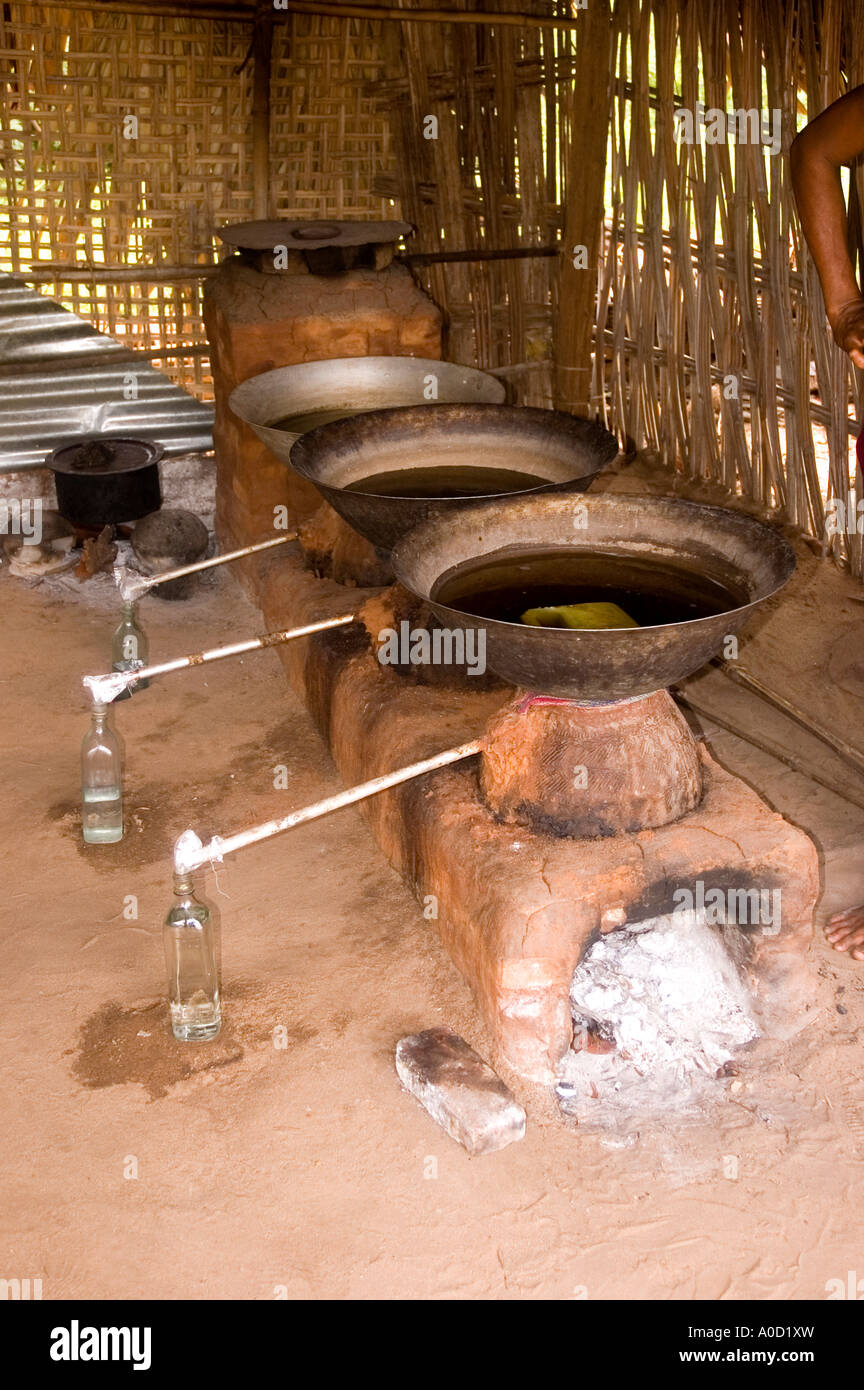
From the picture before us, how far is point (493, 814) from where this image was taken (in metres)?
3.06

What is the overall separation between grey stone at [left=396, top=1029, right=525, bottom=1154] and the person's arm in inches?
73.3

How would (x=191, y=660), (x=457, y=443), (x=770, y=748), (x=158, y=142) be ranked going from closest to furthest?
1. (x=191, y=660)
2. (x=457, y=443)
3. (x=770, y=748)
4. (x=158, y=142)

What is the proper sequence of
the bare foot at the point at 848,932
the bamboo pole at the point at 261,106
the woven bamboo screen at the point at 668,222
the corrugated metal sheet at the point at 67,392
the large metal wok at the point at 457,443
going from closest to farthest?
the bare foot at the point at 848,932 < the large metal wok at the point at 457,443 < the woven bamboo screen at the point at 668,222 < the bamboo pole at the point at 261,106 < the corrugated metal sheet at the point at 67,392

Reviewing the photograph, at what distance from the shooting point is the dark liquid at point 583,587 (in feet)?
9.30

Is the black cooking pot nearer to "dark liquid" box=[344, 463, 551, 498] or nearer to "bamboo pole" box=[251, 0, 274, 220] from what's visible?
"bamboo pole" box=[251, 0, 274, 220]

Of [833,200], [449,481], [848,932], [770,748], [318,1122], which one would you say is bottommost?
[318,1122]

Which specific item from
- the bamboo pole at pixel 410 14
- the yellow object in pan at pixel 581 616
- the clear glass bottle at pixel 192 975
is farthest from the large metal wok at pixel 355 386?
the clear glass bottle at pixel 192 975

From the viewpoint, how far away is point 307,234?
4.95 m

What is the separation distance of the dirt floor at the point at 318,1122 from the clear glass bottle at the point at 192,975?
0.06 meters

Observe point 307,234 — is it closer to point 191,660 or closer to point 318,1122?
point 191,660

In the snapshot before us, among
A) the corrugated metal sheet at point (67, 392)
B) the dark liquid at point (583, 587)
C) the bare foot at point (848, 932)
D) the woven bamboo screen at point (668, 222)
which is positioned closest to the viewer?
the dark liquid at point (583, 587)

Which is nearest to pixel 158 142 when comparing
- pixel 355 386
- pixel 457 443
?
pixel 355 386

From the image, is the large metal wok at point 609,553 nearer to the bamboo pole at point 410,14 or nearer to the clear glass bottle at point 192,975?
the clear glass bottle at point 192,975

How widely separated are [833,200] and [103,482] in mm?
3163
